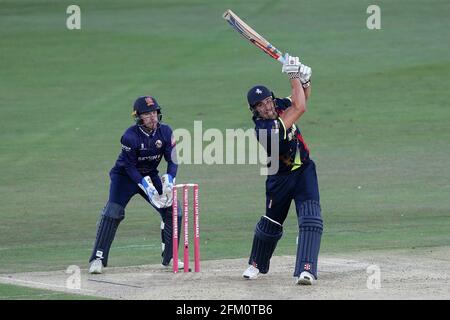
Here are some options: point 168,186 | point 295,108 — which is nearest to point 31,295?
point 168,186

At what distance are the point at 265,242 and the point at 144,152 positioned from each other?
6.05 feet

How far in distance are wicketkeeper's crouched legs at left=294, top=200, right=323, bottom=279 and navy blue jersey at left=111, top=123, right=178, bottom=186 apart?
182cm

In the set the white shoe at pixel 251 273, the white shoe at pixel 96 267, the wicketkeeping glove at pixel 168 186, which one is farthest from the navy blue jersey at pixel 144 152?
the white shoe at pixel 251 273

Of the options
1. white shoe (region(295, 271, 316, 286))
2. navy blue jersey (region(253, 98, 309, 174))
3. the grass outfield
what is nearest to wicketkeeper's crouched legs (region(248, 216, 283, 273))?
navy blue jersey (region(253, 98, 309, 174))

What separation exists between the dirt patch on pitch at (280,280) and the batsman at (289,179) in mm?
253

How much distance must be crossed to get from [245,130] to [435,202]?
27.0 feet

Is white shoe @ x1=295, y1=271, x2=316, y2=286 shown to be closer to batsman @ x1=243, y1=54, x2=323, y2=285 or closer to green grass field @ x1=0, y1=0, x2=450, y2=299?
batsman @ x1=243, y1=54, x2=323, y2=285

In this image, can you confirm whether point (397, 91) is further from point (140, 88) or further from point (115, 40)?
point (115, 40)

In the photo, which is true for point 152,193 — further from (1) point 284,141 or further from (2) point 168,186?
(1) point 284,141

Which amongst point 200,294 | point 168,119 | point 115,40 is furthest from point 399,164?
point 115,40

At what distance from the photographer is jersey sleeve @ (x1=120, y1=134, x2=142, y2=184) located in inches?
544

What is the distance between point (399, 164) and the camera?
75.9 ft

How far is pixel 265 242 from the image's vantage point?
13.4 metres

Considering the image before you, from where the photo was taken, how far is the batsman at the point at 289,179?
41.4 ft
